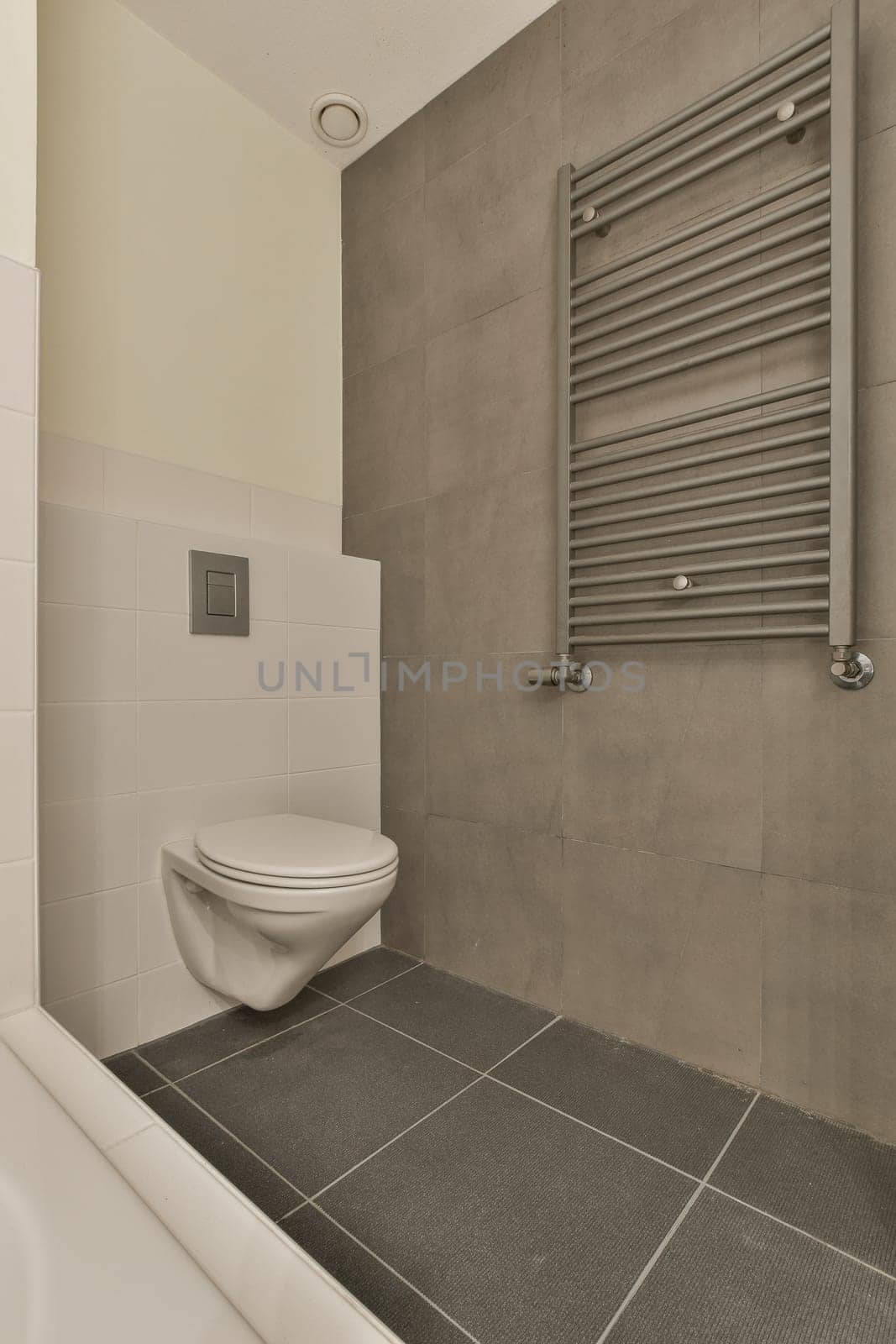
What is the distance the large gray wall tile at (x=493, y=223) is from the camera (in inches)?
62.9

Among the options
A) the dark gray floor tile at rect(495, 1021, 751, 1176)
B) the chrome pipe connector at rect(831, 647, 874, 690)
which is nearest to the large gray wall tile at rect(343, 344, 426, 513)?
the chrome pipe connector at rect(831, 647, 874, 690)

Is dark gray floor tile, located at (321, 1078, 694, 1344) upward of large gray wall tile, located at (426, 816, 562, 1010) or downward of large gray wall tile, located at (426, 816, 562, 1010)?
downward

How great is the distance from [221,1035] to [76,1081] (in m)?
0.73

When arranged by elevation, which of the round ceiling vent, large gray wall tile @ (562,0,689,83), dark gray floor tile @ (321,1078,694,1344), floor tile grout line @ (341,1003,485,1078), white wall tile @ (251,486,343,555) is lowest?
dark gray floor tile @ (321,1078,694,1344)

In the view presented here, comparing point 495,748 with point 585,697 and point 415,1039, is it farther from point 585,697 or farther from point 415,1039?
point 415,1039

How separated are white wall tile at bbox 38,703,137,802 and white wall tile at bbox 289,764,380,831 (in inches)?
17.1

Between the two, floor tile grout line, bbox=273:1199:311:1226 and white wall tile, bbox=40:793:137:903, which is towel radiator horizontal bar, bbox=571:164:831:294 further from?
floor tile grout line, bbox=273:1199:311:1226

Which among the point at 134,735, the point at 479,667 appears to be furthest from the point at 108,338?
the point at 479,667

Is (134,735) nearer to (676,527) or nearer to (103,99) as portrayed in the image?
(676,527)

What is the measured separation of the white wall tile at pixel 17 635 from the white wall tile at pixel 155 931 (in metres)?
0.58

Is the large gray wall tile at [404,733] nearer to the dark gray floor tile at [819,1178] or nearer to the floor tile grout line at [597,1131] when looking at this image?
the floor tile grout line at [597,1131]

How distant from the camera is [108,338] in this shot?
1.56 m

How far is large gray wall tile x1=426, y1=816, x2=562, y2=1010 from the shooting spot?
1.60 metres

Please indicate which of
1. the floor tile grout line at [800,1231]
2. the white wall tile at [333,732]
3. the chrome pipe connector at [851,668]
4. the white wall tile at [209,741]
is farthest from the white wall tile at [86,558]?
the floor tile grout line at [800,1231]
